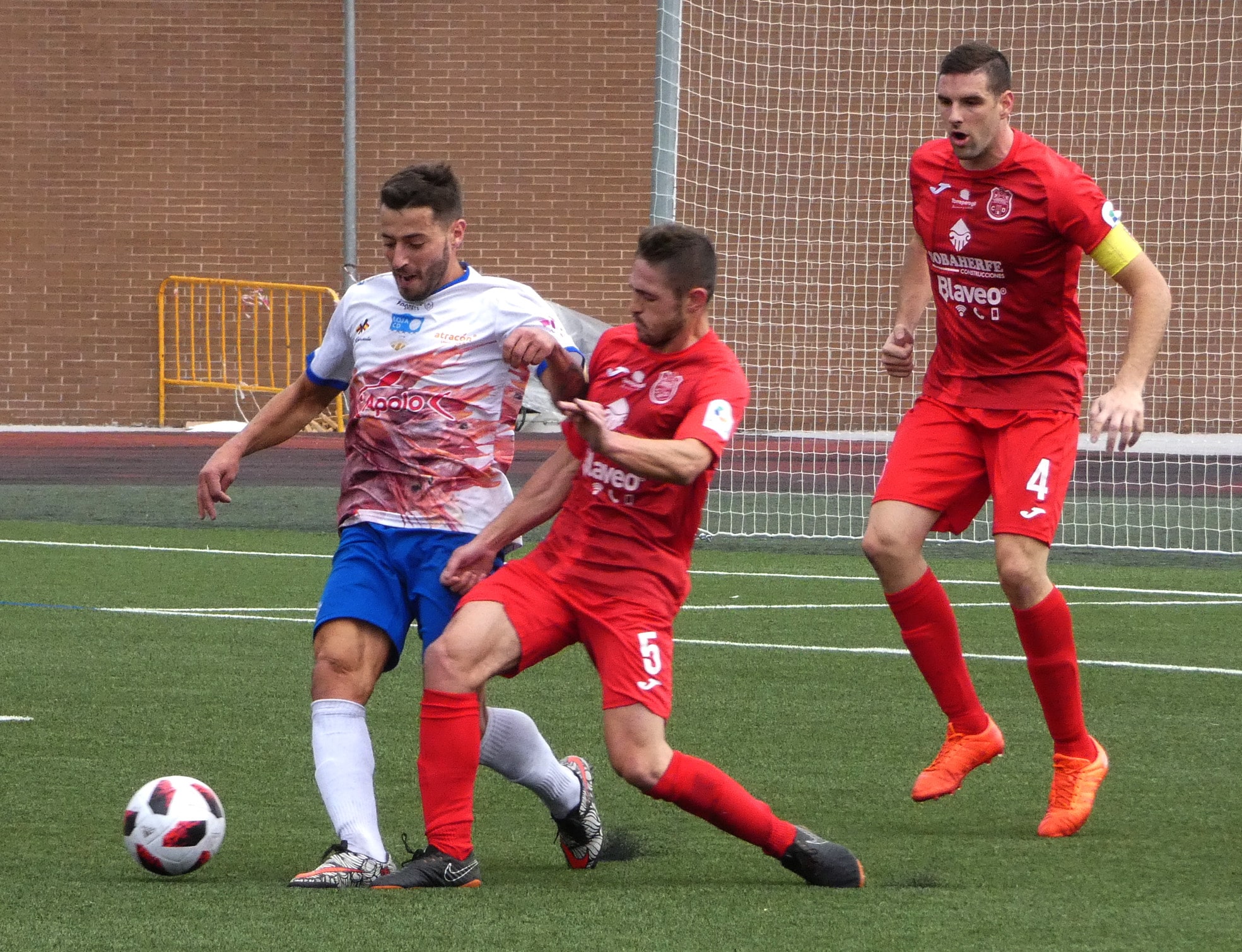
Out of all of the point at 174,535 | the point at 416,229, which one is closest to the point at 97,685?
the point at 416,229

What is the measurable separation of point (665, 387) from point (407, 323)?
704 millimetres

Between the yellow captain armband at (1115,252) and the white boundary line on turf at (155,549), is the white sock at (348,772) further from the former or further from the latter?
the white boundary line on turf at (155,549)

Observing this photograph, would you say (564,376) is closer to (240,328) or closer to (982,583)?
(982,583)

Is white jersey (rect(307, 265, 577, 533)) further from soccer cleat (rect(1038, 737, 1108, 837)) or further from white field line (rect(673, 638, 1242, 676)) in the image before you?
white field line (rect(673, 638, 1242, 676))

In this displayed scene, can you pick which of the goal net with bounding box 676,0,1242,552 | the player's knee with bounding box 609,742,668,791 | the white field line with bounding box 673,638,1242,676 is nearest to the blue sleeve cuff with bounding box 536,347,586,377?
the player's knee with bounding box 609,742,668,791

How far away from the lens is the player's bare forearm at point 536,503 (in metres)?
4.29

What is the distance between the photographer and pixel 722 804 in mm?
4055

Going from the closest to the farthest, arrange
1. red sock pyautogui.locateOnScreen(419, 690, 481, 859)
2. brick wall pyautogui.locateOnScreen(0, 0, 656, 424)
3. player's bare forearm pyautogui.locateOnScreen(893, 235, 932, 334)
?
red sock pyautogui.locateOnScreen(419, 690, 481, 859)
player's bare forearm pyautogui.locateOnScreen(893, 235, 932, 334)
brick wall pyautogui.locateOnScreen(0, 0, 656, 424)

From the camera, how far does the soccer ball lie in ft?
13.4

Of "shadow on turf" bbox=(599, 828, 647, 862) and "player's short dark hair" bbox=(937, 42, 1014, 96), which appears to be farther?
"player's short dark hair" bbox=(937, 42, 1014, 96)

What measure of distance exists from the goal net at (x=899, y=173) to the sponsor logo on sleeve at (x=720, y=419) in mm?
12534

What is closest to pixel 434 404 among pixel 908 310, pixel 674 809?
pixel 674 809

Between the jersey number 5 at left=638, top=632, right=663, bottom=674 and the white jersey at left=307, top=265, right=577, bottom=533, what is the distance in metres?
0.55

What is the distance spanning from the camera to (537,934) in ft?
11.7
